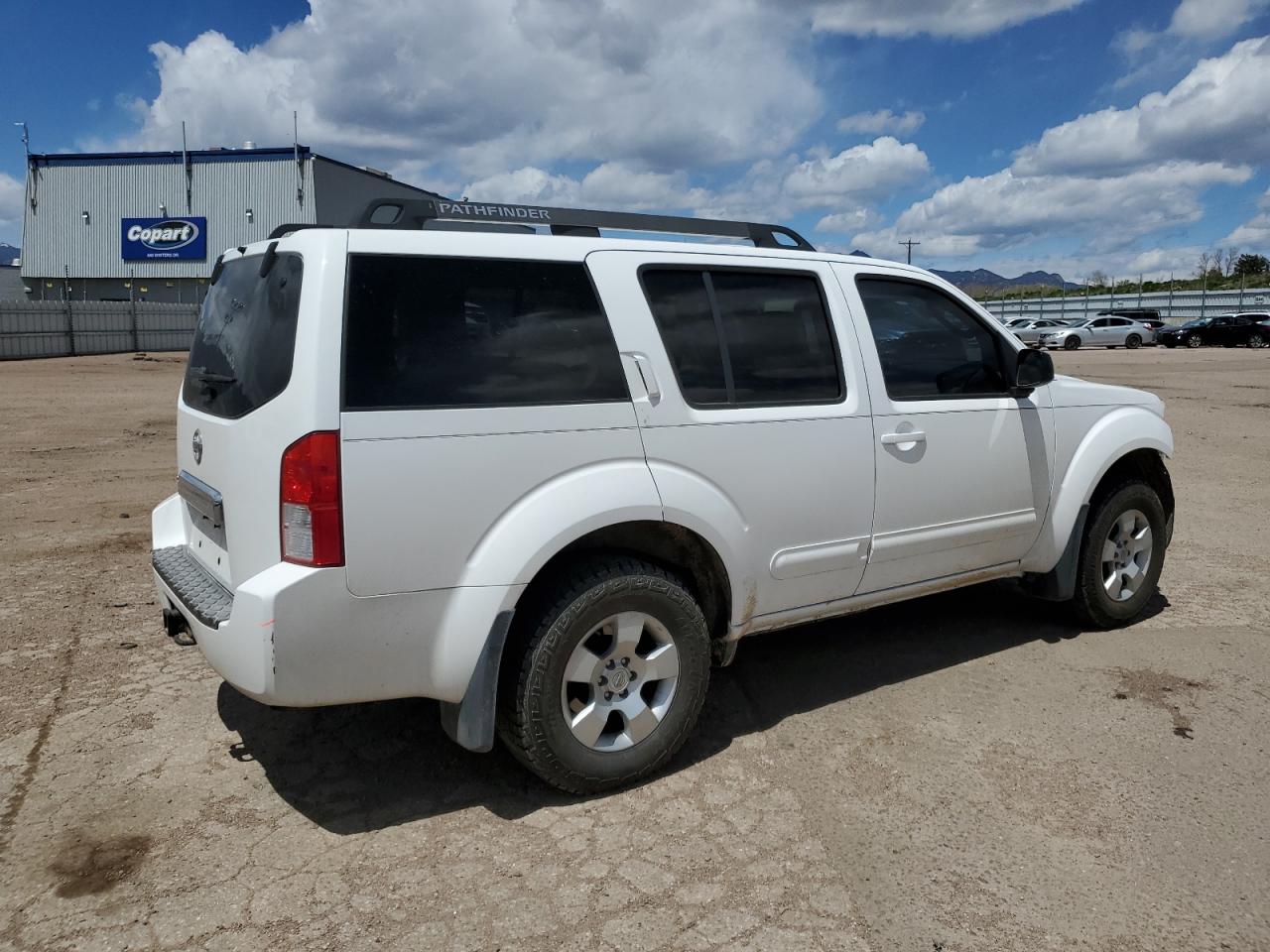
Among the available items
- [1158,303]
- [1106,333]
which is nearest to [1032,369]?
[1106,333]

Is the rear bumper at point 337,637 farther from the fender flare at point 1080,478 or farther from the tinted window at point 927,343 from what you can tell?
the fender flare at point 1080,478

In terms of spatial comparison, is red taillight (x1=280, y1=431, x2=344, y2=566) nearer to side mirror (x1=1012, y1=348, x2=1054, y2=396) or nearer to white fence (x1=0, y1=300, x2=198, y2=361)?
side mirror (x1=1012, y1=348, x2=1054, y2=396)

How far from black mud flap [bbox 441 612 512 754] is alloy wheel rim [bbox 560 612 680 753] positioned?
256 mm

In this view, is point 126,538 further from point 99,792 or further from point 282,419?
point 282,419

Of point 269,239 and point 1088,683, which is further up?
point 269,239

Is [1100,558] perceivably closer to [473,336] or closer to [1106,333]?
[473,336]

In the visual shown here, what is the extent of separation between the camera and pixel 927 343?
4.36 m

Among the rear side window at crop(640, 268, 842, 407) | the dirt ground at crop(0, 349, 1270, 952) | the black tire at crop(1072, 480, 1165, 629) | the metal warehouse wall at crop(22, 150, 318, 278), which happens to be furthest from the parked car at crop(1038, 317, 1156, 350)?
the rear side window at crop(640, 268, 842, 407)

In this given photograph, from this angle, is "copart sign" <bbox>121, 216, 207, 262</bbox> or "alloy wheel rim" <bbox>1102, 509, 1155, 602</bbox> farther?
"copart sign" <bbox>121, 216, 207, 262</bbox>

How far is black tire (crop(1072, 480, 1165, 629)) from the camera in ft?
16.3

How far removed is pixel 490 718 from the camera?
312cm

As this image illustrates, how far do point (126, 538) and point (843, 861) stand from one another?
5.83 m

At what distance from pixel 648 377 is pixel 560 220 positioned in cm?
70

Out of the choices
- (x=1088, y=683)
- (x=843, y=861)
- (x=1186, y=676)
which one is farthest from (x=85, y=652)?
(x=1186, y=676)
